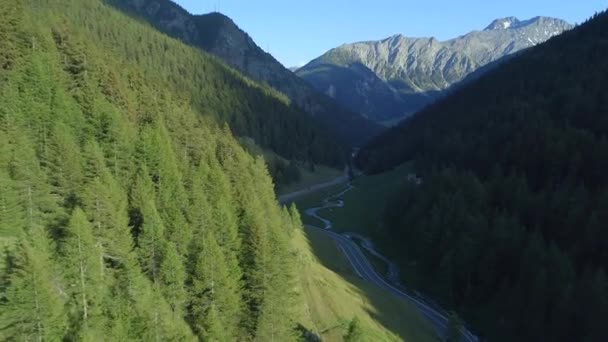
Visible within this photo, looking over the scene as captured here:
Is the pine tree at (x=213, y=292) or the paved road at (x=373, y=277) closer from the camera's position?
the pine tree at (x=213, y=292)

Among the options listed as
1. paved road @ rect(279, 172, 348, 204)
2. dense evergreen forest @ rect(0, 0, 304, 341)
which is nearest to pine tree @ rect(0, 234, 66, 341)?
dense evergreen forest @ rect(0, 0, 304, 341)

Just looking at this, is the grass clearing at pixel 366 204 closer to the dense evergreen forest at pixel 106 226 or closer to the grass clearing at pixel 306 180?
the grass clearing at pixel 306 180

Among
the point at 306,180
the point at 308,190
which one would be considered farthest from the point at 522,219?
the point at 306,180

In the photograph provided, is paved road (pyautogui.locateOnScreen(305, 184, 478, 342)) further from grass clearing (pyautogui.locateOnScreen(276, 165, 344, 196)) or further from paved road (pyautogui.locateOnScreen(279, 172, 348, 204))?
grass clearing (pyautogui.locateOnScreen(276, 165, 344, 196))

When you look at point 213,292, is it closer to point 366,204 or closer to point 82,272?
point 82,272

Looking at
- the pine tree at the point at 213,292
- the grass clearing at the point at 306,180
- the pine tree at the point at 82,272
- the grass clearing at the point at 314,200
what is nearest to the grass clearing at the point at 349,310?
the pine tree at the point at 213,292

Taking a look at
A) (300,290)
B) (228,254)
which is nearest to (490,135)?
(300,290)
